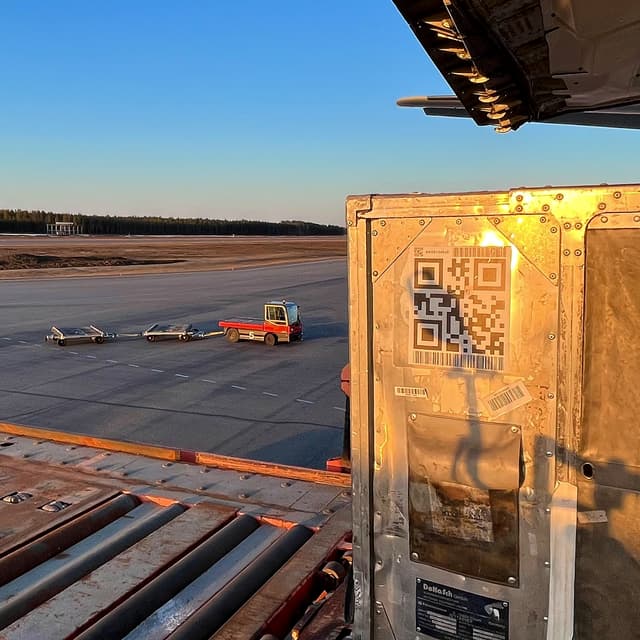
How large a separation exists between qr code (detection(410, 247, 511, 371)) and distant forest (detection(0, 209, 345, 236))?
385 ft

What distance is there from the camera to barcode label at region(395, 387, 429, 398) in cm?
278

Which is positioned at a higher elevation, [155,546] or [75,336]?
[155,546]

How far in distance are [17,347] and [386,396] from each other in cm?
1810

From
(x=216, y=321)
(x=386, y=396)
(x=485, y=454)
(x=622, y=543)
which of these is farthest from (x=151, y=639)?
(x=216, y=321)

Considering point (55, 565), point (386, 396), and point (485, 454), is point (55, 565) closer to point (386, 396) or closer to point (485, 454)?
point (386, 396)

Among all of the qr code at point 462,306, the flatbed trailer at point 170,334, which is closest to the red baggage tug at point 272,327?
the flatbed trailer at point 170,334

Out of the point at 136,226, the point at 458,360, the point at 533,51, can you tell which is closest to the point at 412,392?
the point at 458,360

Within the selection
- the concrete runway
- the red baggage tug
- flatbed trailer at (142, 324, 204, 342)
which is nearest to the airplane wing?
the concrete runway

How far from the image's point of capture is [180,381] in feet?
46.0

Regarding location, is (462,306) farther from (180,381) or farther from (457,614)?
(180,381)

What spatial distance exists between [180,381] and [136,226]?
376 feet

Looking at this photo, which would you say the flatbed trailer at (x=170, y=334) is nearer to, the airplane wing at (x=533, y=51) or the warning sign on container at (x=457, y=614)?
the airplane wing at (x=533, y=51)

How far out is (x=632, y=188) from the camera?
2363 millimetres

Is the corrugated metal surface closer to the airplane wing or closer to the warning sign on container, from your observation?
→ the warning sign on container
